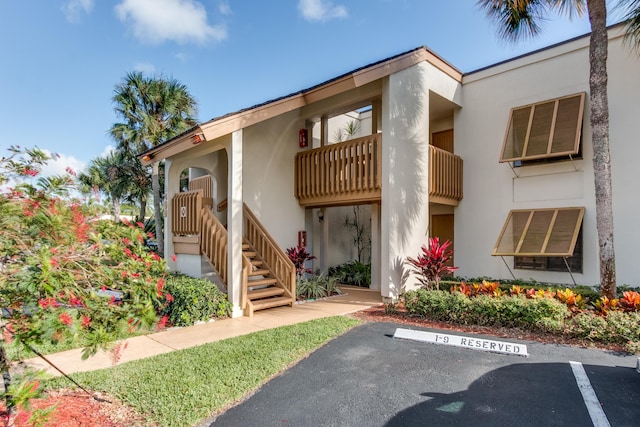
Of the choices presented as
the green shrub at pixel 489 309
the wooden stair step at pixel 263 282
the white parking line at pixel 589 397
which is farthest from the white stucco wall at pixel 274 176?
the white parking line at pixel 589 397

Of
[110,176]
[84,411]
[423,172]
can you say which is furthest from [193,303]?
[110,176]

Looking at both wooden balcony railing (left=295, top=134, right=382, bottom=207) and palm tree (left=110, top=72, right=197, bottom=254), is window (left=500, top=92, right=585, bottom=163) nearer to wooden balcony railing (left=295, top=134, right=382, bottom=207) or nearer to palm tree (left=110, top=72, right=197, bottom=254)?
wooden balcony railing (left=295, top=134, right=382, bottom=207)

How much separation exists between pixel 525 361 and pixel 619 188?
625 cm

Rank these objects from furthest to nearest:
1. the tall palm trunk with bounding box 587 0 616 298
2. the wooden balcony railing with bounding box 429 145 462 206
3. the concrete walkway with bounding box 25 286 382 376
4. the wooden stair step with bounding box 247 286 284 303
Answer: the wooden balcony railing with bounding box 429 145 462 206
the wooden stair step with bounding box 247 286 284 303
the tall palm trunk with bounding box 587 0 616 298
the concrete walkway with bounding box 25 286 382 376

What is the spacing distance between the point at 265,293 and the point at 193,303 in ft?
5.99

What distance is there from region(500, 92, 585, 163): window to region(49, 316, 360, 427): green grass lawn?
7.19 meters

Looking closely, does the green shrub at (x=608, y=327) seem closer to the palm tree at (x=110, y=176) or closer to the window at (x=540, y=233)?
the window at (x=540, y=233)

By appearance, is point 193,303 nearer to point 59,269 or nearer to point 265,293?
point 265,293

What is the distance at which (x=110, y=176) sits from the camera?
15.2 meters

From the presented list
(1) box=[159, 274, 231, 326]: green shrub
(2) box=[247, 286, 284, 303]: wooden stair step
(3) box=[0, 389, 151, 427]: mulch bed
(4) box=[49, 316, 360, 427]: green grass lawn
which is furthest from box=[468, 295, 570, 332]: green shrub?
(3) box=[0, 389, 151, 427]: mulch bed

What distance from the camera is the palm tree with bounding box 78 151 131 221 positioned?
15.1m

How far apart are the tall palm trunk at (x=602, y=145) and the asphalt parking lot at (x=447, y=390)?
227cm

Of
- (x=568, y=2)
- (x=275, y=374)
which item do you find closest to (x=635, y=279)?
(x=568, y=2)

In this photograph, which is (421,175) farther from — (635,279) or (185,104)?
(185,104)
